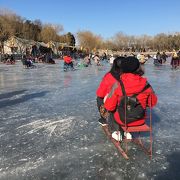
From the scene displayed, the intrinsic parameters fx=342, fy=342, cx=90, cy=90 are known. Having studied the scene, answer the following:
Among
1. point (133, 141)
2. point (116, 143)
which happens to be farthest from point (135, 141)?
point (116, 143)

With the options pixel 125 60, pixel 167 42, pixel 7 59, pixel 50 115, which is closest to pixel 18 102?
pixel 50 115

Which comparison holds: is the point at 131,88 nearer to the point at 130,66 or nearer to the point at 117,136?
the point at 130,66

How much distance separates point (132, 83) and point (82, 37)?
292 ft

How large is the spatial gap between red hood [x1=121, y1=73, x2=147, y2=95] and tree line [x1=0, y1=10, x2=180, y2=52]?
48281 millimetres

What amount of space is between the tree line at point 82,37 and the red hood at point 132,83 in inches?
1901

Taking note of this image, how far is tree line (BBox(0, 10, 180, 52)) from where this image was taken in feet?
195

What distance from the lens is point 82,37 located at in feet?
303

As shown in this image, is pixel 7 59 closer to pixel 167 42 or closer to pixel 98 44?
pixel 98 44

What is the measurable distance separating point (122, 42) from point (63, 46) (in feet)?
182

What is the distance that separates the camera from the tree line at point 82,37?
59.5 m

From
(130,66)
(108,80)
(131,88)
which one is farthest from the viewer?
(108,80)

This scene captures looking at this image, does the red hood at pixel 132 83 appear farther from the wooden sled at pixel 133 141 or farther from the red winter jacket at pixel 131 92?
the wooden sled at pixel 133 141

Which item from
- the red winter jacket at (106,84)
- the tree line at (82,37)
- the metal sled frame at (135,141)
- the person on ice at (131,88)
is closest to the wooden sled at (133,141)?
the metal sled frame at (135,141)

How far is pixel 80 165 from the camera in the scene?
437 cm
